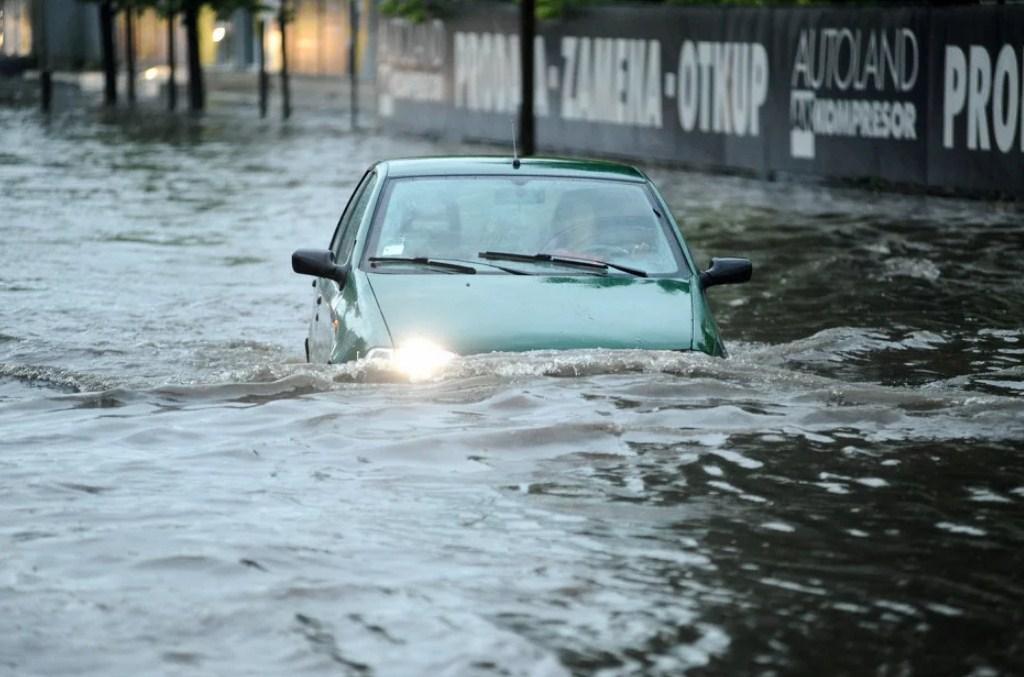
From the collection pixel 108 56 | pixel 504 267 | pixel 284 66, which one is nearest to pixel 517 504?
pixel 504 267

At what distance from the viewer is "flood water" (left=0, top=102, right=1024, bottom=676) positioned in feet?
19.4

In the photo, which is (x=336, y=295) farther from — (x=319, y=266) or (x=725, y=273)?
(x=725, y=273)

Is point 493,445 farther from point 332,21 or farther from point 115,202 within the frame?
point 332,21

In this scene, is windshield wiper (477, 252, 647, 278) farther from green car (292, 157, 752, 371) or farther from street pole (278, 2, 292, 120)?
street pole (278, 2, 292, 120)

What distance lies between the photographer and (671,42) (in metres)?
31.8

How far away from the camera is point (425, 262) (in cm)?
964

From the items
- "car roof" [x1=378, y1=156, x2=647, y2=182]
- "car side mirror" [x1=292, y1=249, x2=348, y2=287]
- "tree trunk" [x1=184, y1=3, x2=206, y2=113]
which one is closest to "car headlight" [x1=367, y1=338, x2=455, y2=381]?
"car side mirror" [x1=292, y1=249, x2=348, y2=287]

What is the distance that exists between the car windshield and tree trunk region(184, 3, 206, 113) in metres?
47.5

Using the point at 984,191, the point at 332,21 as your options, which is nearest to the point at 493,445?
the point at 984,191

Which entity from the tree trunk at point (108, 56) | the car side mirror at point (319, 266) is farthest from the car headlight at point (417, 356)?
the tree trunk at point (108, 56)

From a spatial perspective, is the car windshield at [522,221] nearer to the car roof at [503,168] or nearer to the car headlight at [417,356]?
the car roof at [503,168]

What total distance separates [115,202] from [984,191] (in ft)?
33.1

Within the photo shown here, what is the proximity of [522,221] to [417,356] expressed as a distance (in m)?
1.48

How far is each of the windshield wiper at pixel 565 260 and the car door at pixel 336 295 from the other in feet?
2.23
